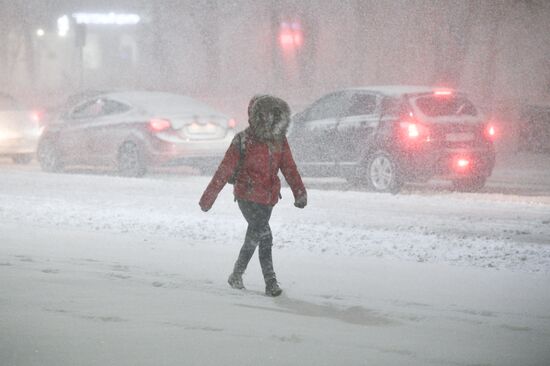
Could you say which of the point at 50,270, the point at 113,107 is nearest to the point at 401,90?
the point at 113,107

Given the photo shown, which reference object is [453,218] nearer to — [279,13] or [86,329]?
[86,329]

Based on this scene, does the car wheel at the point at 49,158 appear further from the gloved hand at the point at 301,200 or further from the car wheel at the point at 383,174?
the gloved hand at the point at 301,200

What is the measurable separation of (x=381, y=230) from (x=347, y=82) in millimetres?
26747

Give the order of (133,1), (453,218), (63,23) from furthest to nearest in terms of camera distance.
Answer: (63,23)
(133,1)
(453,218)

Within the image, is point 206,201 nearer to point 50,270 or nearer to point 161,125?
point 50,270

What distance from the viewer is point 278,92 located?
3475cm

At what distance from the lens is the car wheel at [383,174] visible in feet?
47.7

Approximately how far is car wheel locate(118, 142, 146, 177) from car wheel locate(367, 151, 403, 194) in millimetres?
4099

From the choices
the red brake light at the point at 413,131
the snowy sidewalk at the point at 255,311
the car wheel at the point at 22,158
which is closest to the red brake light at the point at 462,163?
the red brake light at the point at 413,131

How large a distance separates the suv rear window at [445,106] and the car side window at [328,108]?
1.52m

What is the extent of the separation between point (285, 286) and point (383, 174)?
7.26 meters

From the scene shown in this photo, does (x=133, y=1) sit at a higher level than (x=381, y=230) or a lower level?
higher

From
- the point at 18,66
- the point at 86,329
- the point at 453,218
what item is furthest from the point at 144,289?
the point at 18,66

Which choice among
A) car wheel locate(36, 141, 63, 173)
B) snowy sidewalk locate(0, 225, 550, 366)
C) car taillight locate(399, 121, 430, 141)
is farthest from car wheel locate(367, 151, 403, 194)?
car wheel locate(36, 141, 63, 173)
